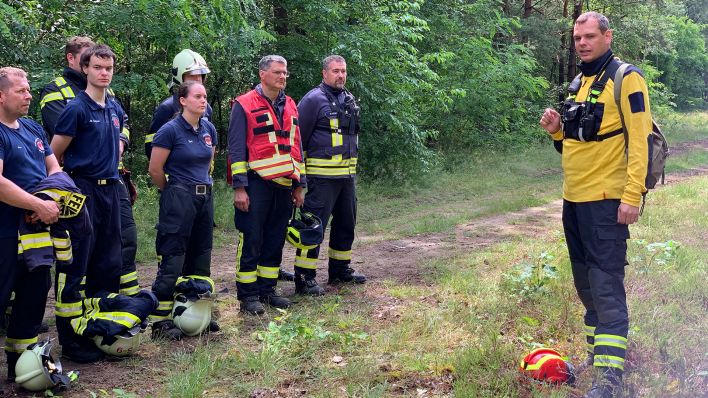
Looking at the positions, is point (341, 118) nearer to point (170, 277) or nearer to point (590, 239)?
point (170, 277)

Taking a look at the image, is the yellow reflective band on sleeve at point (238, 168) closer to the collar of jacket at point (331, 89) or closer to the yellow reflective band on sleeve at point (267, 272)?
the yellow reflective band on sleeve at point (267, 272)

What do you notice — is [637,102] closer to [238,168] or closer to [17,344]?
[238,168]

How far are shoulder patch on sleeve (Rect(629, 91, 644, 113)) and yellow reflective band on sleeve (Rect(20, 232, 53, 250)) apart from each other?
376 centimetres

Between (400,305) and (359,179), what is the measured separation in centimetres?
750

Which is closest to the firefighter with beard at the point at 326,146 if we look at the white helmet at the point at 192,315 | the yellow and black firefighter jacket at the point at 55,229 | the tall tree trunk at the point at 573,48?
the white helmet at the point at 192,315

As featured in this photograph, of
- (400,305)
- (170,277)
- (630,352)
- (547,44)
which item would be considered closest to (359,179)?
(400,305)

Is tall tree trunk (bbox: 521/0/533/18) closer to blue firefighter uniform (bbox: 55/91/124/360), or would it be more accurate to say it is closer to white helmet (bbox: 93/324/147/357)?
blue firefighter uniform (bbox: 55/91/124/360)

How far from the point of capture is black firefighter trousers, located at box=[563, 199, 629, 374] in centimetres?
409

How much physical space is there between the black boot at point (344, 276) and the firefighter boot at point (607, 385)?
3.48m

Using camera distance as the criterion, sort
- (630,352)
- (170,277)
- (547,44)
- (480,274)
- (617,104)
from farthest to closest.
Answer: (547,44) → (480,274) → (170,277) → (630,352) → (617,104)

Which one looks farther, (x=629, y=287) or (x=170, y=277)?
(x=629, y=287)

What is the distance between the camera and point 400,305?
6.35m

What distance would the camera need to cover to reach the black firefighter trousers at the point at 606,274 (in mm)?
4090

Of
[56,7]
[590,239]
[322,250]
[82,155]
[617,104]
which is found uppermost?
[56,7]
